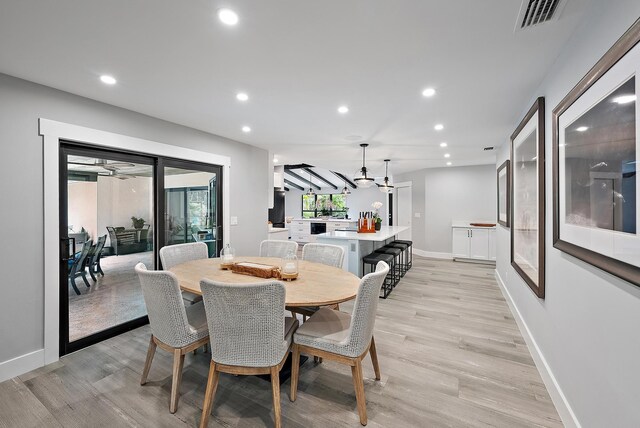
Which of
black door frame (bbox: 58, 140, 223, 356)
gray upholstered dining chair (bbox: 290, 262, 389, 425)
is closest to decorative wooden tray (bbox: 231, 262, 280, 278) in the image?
gray upholstered dining chair (bbox: 290, 262, 389, 425)

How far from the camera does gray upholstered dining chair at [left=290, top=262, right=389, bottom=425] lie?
1.73m

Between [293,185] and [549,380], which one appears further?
[293,185]

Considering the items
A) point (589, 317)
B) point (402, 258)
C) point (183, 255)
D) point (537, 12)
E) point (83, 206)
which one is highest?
point (537, 12)

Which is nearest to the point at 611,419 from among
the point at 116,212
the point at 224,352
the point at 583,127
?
the point at 583,127

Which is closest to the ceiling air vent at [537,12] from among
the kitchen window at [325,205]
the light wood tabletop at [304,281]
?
the light wood tabletop at [304,281]

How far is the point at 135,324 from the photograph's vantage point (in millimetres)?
3133

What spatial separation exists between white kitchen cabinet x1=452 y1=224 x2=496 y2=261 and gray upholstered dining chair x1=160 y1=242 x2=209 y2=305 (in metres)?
5.84

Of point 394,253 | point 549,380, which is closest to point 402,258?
point 394,253

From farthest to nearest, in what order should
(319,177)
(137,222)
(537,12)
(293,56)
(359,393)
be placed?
(319,177), (137,222), (293,56), (359,393), (537,12)

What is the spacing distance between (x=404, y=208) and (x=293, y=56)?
7.04 meters

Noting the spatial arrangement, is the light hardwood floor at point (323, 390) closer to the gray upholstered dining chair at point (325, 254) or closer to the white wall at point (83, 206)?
the gray upholstered dining chair at point (325, 254)

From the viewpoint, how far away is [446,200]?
7320 millimetres

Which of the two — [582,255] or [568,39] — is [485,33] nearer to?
[568,39]

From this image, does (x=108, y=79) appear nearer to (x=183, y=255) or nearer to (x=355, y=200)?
(x=183, y=255)
